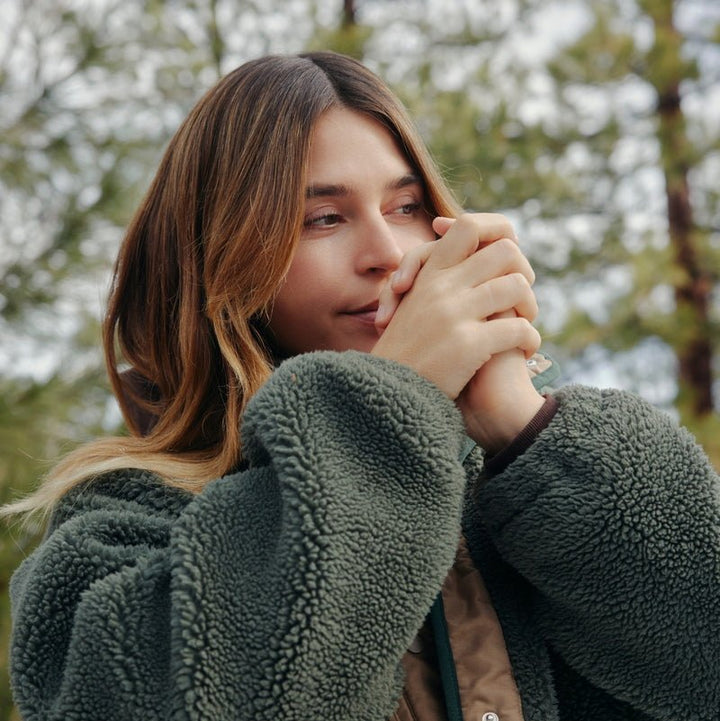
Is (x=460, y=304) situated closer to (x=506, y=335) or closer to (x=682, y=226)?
(x=506, y=335)

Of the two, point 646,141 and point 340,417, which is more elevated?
point 340,417

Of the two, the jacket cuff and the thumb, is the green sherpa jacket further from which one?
the thumb

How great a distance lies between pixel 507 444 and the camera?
39.8 inches

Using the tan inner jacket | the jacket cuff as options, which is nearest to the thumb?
the jacket cuff

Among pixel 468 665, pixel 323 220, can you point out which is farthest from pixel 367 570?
pixel 323 220

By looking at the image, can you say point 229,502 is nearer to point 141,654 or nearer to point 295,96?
point 141,654

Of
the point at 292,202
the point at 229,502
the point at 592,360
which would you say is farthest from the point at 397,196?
the point at 592,360

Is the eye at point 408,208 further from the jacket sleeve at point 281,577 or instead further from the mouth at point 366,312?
the jacket sleeve at point 281,577

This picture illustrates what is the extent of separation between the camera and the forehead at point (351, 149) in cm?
125

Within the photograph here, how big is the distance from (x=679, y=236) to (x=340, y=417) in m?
5.32

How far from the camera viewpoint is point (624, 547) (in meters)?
0.94

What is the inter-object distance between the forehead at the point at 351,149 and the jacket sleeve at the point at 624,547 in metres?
0.46

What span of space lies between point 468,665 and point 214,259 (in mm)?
647

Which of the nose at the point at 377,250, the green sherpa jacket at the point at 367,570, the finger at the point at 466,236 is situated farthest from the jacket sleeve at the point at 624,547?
the nose at the point at 377,250
